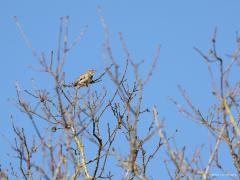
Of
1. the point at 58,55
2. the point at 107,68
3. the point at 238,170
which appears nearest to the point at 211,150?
the point at 238,170

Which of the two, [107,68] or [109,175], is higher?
[109,175]

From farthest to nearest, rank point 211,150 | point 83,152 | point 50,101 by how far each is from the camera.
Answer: point 50,101
point 83,152
point 211,150

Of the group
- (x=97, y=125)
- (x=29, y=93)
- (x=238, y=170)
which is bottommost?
(x=238, y=170)

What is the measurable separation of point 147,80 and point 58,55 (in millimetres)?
815

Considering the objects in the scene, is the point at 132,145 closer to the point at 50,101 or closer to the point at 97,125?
the point at 97,125

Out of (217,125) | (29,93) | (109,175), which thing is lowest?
(217,125)

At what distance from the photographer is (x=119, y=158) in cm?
501

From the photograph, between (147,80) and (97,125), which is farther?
(97,125)

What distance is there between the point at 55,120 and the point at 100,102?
79 cm

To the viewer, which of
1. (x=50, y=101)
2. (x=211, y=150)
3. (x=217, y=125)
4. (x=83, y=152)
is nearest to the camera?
(x=211, y=150)

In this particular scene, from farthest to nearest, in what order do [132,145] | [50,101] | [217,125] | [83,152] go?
[50,101] → [83,152] → [217,125] → [132,145]

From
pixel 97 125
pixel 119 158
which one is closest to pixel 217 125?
pixel 119 158

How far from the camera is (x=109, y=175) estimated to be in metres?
8.87

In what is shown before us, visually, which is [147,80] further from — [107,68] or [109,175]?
[109,175]
